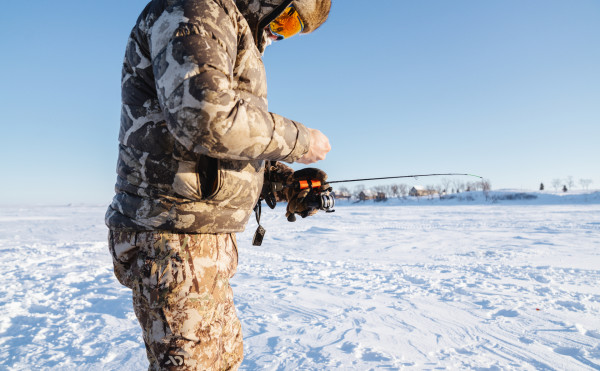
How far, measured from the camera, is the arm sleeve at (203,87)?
3.64 ft

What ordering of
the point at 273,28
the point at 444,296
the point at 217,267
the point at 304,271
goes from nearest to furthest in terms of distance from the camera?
1. the point at 217,267
2. the point at 273,28
3. the point at 444,296
4. the point at 304,271

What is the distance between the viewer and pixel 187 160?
1299mm

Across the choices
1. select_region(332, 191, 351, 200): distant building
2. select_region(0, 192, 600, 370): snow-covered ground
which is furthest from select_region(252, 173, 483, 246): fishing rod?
select_region(0, 192, 600, 370): snow-covered ground

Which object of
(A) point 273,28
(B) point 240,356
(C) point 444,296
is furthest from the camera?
(C) point 444,296

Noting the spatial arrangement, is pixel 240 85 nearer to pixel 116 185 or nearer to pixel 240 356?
pixel 116 185

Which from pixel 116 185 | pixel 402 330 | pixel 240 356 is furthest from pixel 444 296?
pixel 116 185

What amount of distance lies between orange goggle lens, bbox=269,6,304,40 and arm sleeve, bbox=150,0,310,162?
601 mm

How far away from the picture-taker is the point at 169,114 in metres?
1.14

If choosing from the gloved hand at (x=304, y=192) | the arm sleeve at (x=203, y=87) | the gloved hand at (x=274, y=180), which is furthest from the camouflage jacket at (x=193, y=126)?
the gloved hand at (x=304, y=192)

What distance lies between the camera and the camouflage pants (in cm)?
129

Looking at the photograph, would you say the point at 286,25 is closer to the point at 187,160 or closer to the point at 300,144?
the point at 300,144

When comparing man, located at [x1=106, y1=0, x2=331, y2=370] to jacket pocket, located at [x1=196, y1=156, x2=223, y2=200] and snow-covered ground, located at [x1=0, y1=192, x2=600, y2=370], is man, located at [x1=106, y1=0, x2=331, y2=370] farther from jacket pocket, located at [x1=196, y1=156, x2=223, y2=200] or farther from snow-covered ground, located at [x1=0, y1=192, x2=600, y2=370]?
snow-covered ground, located at [x1=0, y1=192, x2=600, y2=370]

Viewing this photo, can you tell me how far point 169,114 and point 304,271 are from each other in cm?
529

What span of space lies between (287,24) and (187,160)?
999 mm
